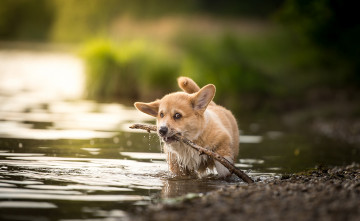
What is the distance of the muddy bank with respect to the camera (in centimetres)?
592

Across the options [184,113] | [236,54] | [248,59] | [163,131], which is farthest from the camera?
[248,59]

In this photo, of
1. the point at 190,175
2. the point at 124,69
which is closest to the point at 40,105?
the point at 124,69

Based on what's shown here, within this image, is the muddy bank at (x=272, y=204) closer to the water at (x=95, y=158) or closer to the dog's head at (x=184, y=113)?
the water at (x=95, y=158)

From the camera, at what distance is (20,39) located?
193ft

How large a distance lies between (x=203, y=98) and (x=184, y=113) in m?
0.36

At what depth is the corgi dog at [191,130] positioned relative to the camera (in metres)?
8.37

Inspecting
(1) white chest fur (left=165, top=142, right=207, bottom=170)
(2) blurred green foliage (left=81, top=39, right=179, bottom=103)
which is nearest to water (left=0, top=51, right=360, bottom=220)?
(1) white chest fur (left=165, top=142, right=207, bottom=170)

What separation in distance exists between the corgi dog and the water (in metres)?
0.21

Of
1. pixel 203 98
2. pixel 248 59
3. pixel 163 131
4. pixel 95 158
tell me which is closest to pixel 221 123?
pixel 203 98

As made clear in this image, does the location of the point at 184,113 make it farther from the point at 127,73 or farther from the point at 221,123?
the point at 127,73

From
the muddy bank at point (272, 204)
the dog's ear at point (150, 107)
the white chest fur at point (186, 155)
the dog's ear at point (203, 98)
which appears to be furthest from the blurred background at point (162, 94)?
the dog's ear at point (203, 98)

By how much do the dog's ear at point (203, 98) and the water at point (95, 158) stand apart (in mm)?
972

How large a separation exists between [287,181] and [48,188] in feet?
9.39

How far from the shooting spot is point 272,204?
630 cm
